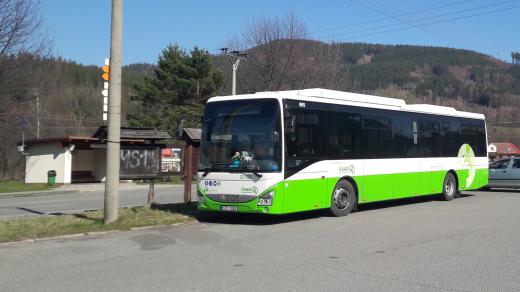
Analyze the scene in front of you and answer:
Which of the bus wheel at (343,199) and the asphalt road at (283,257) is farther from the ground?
the bus wheel at (343,199)

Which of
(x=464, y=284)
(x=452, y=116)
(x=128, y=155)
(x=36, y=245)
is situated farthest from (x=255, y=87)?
(x=464, y=284)

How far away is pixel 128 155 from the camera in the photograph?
Answer: 40844 millimetres

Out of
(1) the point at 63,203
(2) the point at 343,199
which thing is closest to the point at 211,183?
(2) the point at 343,199

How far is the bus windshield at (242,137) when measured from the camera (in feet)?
40.7

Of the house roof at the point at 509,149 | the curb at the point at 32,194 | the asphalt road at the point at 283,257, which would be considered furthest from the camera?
the house roof at the point at 509,149

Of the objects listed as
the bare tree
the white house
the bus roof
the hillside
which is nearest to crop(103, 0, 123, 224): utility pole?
the bus roof

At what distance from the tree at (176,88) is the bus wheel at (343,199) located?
40762mm

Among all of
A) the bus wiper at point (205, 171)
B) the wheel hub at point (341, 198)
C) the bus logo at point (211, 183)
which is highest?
the bus wiper at point (205, 171)

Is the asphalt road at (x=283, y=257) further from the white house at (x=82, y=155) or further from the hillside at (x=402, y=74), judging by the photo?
the hillside at (x=402, y=74)

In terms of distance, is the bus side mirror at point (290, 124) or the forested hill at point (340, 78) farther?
the forested hill at point (340, 78)

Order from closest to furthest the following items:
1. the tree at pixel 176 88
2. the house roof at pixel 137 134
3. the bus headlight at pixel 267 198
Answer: the bus headlight at pixel 267 198 → the house roof at pixel 137 134 → the tree at pixel 176 88

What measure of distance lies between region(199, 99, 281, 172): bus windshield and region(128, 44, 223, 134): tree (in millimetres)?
41473

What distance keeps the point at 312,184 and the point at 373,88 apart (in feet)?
195

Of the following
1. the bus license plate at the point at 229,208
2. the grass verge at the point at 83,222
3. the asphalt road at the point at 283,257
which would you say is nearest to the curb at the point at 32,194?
the grass verge at the point at 83,222
